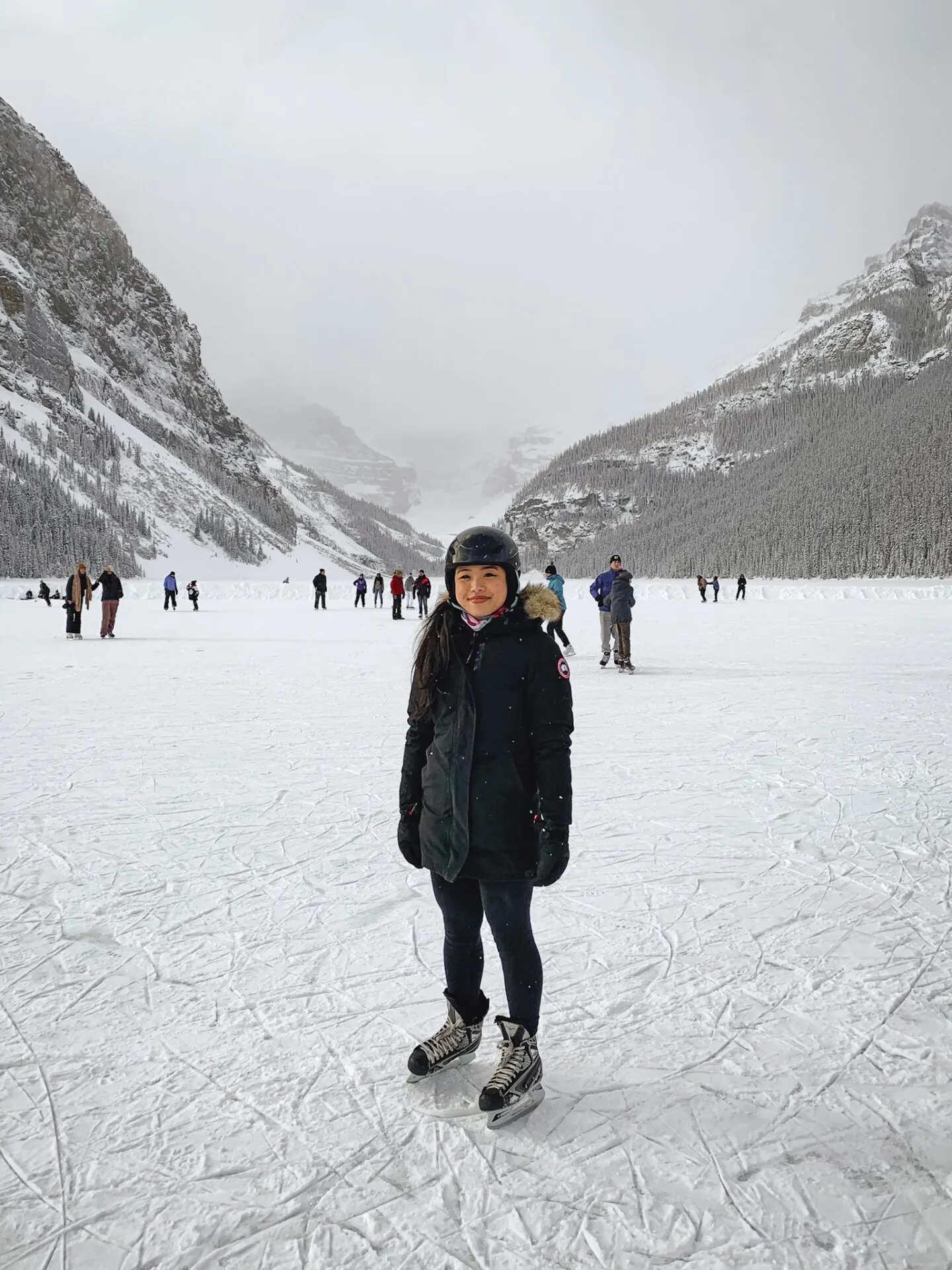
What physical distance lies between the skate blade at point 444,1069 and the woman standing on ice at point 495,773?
0.01 metres

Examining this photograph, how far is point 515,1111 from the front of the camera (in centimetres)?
198

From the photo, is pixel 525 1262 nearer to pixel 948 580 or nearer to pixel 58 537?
pixel 948 580

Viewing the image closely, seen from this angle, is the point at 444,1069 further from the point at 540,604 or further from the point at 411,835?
the point at 540,604

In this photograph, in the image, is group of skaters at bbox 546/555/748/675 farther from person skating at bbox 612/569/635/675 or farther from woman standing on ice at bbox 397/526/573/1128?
woman standing on ice at bbox 397/526/573/1128

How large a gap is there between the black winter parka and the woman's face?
5 centimetres

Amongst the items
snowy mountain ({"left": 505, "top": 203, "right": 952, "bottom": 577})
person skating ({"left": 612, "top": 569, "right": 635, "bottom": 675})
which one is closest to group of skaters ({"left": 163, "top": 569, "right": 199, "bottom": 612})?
person skating ({"left": 612, "top": 569, "right": 635, "bottom": 675})

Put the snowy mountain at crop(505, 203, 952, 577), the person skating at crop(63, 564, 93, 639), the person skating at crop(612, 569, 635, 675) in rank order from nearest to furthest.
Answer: the person skating at crop(612, 569, 635, 675) → the person skating at crop(63, 564, 93, 639) → the snowy mountain at crop(505, 203, 952, 577)

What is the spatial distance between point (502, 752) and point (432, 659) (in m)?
0.34

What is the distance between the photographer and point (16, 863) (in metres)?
3.75

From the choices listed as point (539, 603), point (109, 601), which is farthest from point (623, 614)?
point (109, 601)

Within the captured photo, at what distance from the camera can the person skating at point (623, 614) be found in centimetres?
1088

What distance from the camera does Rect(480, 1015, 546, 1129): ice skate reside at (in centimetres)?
196

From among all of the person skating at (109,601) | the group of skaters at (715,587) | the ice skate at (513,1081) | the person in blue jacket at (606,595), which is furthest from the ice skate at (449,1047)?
the group of skaters at (715,587)

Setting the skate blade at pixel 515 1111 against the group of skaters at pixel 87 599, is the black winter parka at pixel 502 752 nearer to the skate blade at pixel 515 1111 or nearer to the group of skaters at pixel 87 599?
the skate blade at pixel 515 1111
